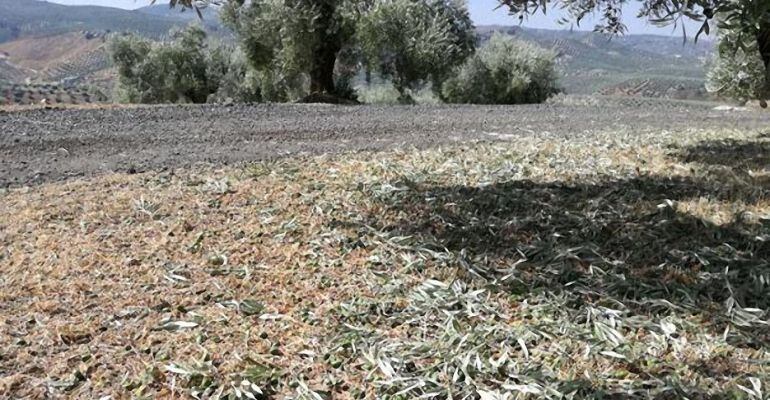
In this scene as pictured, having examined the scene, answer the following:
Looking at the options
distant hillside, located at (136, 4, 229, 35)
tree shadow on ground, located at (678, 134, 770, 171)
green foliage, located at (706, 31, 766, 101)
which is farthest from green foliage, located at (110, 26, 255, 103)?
tree shadow on ground, located at (678, 134, 770, 171)

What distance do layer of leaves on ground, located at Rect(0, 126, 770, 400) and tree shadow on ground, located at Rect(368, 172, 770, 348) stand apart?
0.05ft

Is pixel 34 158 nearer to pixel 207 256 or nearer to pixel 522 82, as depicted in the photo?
pixel 207 256

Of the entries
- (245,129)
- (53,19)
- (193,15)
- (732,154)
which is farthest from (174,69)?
(53,19)

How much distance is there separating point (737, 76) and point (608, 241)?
1308 centimetres

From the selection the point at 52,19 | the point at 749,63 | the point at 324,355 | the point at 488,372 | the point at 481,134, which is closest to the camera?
the point at 488,372

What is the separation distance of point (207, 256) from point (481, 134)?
4719 millimetres

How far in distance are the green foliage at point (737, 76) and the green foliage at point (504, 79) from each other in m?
4.78

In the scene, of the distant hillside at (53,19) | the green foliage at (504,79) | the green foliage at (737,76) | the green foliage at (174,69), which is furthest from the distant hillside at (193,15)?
the distant hillside at (53,19)

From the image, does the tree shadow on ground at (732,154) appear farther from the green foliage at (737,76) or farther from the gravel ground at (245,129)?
the green foliage at (737,76)

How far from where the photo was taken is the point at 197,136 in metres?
6.74

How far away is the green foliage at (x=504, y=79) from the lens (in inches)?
757

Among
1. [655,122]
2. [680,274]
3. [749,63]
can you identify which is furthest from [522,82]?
[680,274]

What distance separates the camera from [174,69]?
20.5 meters

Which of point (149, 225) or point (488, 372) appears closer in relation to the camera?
point (488, 372)
